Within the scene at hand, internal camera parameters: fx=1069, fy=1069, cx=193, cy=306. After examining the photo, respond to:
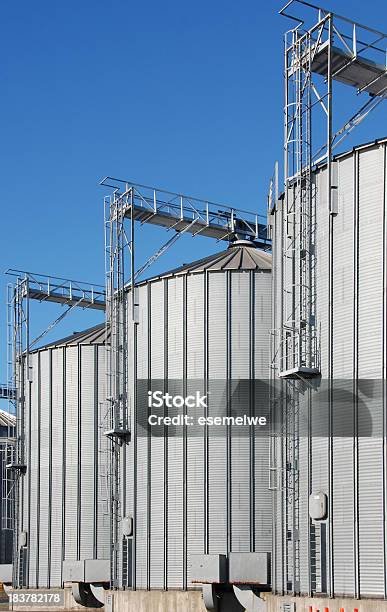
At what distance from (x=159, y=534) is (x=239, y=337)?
36.1ft

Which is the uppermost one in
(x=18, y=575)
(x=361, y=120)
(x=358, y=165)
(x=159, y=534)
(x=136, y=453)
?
(x=361, y=120)

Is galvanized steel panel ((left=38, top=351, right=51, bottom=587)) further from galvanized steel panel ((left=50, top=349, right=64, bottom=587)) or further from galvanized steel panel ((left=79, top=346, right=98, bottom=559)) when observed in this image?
galvanized steel panel ((left=79, top=346, right=98, bottom=559))

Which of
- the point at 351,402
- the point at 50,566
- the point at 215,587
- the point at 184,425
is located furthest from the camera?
the point at 50,566

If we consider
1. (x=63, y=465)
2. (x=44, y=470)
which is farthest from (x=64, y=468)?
(x=44, y=470)

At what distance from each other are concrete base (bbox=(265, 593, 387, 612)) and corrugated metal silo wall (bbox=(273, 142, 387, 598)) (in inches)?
15.1

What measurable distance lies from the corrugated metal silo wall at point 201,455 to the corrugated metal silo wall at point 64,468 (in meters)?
11.0

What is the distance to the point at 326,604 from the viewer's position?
4088 cm

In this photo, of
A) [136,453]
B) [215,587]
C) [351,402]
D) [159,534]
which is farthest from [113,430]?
[351,402]

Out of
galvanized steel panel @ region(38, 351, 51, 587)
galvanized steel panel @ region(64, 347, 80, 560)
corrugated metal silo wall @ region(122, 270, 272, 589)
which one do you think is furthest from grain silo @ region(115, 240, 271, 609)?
galvanized steel panel @ region(38, 351, 51, 587)

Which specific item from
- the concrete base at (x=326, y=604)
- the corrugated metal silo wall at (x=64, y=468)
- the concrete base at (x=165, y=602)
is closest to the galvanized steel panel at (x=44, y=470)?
the corrugated metal silo wall at (x=64, y=468)

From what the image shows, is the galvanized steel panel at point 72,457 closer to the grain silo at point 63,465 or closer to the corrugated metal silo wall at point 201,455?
the grain silo at point 63,465

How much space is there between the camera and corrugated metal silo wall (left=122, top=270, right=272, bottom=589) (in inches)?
2093

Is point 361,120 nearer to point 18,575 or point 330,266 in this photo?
point 330,266

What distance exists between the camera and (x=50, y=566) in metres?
69.0
